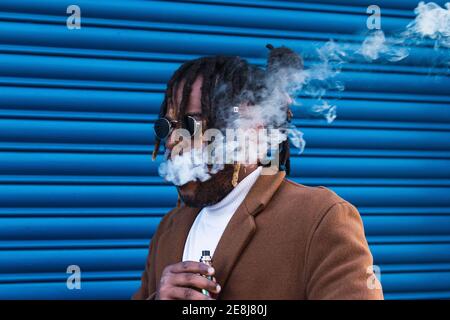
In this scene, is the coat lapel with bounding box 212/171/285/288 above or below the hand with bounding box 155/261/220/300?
above

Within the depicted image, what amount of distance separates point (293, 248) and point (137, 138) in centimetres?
158

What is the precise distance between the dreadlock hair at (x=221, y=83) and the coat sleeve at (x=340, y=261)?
0.54m

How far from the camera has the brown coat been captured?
2000mm

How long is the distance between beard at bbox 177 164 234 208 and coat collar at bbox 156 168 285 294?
9 cm

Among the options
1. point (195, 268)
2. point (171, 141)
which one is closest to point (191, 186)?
point (171, 141)

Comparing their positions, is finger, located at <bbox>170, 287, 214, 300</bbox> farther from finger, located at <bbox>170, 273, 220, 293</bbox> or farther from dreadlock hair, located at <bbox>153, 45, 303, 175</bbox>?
dreadlock hair, located at <bbox>153, 45, 303, 175</bbox>

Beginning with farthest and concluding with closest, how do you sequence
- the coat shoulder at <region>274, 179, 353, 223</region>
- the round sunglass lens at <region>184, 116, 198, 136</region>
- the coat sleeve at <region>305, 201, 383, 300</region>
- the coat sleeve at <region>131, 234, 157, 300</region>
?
the coat sleeve at <region>131, 234, 157, 300</region>, the round sunglass lens at <region>184, 116, 198, 136</region>, the coat shoulder at <region>274, 179, 353, 223</region>, the coat sleeve at <region>305, 201, 383, 300</region>

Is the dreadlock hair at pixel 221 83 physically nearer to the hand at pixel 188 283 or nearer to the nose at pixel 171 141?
the nose at pixel 171 141

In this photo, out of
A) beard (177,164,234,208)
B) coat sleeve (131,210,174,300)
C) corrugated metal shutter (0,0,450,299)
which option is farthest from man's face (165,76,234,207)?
corrugated metal shutter (0,0,450,299)

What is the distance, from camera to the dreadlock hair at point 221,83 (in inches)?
90.4

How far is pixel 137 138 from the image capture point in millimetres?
3484

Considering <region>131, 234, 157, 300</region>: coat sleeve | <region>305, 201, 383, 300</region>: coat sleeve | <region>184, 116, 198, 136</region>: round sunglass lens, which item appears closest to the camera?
<region>305, 201, 383, 300</region>: coat sleeve

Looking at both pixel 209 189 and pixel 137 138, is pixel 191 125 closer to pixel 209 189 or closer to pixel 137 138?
pixel 209 189
